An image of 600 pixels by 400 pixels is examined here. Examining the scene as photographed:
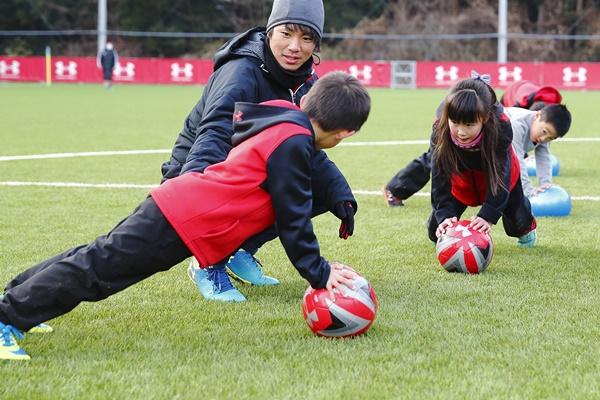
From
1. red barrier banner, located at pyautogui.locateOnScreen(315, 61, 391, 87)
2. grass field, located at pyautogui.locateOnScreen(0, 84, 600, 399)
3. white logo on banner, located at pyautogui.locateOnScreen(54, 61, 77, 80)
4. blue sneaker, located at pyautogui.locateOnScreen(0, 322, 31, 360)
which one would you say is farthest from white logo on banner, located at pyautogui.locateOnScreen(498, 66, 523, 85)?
blue sneaker, located at pyautogui.locateOnScreen(0, 322, 31, 360)

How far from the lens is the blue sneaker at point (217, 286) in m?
5.45

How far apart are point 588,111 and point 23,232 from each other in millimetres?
18908

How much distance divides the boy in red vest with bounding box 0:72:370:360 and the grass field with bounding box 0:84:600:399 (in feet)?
0.95

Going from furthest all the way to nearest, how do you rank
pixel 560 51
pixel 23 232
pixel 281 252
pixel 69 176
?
pixel 560 51 < pixel 69 176 < pixel 23 232 < pixel 281 252

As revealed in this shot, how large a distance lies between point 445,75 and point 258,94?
36.4 meters

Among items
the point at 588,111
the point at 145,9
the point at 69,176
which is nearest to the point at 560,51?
the point at 145,9

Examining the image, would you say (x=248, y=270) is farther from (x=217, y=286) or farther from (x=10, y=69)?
(x=10, y=69)

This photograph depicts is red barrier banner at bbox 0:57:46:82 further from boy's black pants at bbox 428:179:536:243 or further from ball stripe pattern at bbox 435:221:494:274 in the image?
ball stripe pattern at bbox 435:221:494:274

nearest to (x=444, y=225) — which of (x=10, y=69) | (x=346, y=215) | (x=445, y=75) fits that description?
(x=346, y=215)

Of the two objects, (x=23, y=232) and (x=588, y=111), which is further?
(x=588, y=111)

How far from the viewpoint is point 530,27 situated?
53969 millimetres

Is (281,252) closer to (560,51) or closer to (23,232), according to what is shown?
(23,232)

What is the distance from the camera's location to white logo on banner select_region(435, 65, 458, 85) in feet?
134

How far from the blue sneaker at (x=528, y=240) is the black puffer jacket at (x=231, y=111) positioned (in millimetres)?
2156
